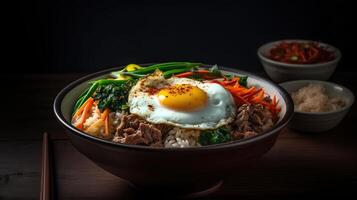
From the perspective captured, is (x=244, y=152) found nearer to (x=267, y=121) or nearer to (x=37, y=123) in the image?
(x=267, y=121)

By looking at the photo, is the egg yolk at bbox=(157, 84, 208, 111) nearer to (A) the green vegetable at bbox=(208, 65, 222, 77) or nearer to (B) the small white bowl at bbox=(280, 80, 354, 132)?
(A) the green vegetable at bbox=(208, 65, 222, 77)

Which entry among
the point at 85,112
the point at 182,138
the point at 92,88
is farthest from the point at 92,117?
the point at 182,138

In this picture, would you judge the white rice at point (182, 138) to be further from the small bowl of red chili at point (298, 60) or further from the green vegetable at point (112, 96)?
the small bowl of red chili at point (298, 60)

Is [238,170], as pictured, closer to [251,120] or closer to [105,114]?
[251,120]

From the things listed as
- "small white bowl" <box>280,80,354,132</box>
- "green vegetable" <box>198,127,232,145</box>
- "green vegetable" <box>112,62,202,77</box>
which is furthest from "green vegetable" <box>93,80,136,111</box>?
"small white bowl" <box>280,80,354,132</box>

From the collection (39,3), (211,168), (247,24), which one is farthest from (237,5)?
(211,168)

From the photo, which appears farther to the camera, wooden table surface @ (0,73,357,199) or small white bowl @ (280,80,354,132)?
small white bowl @ (280,80,354,132)
